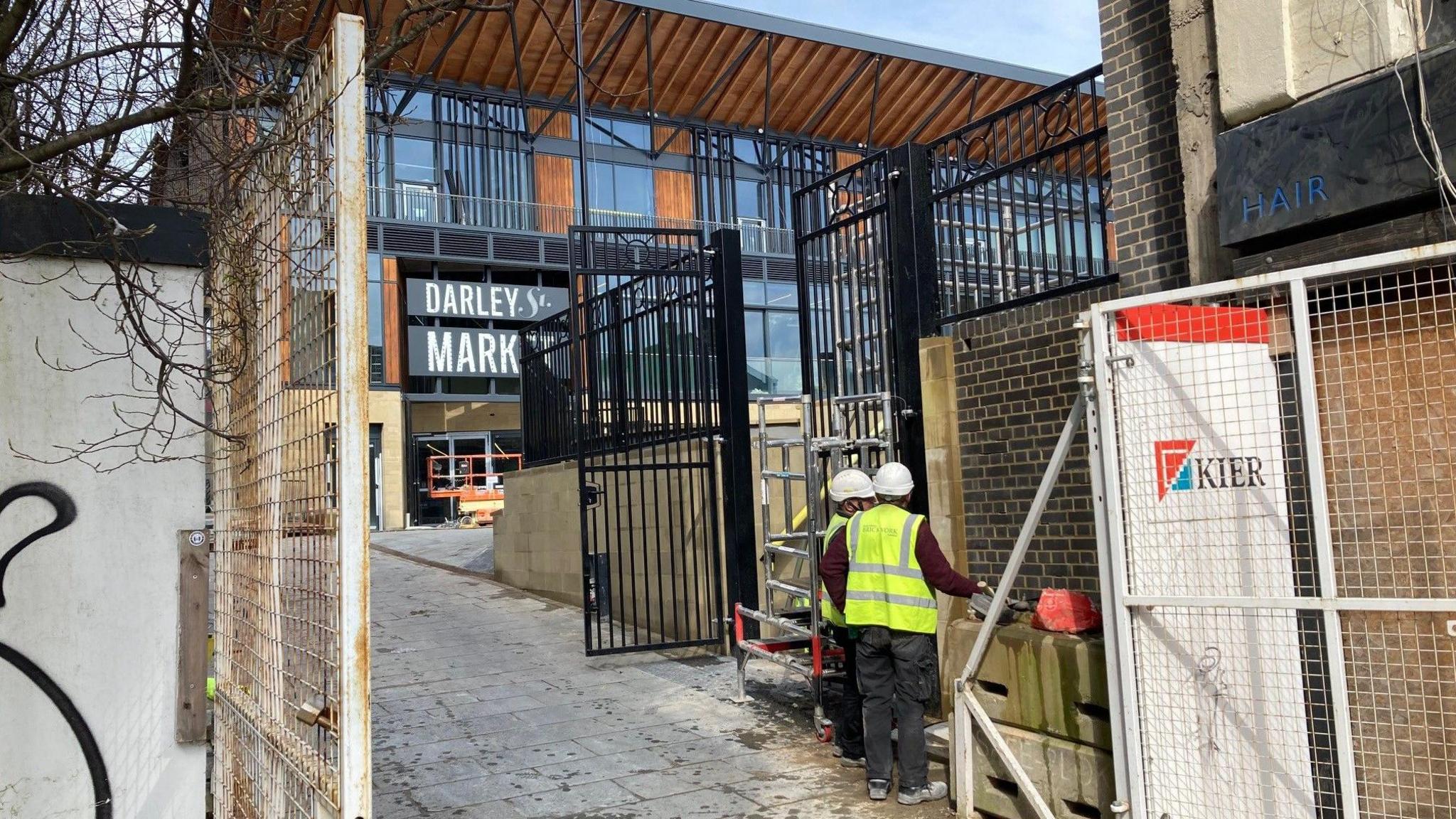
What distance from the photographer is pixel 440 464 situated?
29.1 m

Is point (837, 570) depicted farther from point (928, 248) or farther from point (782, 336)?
point (782, 336)

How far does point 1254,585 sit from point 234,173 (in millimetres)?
4031

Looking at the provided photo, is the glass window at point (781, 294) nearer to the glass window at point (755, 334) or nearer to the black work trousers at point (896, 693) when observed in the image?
the glass window at point (755, 334)

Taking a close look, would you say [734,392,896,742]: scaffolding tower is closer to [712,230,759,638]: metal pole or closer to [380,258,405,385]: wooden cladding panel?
[712,230,759,638]: metal pole

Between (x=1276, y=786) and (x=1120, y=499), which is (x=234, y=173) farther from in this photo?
(x=1276, y=786)

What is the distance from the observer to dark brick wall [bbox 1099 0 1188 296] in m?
5.75

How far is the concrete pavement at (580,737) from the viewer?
544 cm

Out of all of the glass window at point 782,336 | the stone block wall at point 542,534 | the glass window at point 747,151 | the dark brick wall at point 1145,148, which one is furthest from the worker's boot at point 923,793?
the glass window at point 747,151

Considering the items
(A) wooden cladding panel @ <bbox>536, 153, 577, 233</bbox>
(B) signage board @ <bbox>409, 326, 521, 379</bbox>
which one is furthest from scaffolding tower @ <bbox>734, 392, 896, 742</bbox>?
(A) wooden cladding panel @ <bbox>536, 153, 577, 233</bbox>

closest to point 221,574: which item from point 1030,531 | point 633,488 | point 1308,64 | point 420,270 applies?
point 1030,531

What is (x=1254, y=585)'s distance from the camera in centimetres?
388

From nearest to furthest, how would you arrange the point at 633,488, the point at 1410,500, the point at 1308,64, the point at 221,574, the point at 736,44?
1. the point at 1410,500
2. the point at 221,574
3. the point at 1308,64
4. the point at 633,488
5. the point at 736,44

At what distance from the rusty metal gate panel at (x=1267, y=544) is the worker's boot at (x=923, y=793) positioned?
4.92 ft

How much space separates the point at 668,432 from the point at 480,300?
64.3ft
